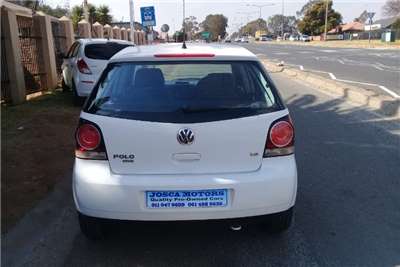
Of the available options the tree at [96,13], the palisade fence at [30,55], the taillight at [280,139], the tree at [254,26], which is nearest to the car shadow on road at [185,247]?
the taillight at [280,139]

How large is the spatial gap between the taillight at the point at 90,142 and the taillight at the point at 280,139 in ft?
3.94

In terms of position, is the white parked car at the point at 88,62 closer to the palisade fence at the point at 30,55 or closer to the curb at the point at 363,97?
the palisade fence at the point at 30,55

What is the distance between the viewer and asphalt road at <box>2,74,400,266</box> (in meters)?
3.59

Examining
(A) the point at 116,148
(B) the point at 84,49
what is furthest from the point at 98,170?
(B) the point at 84,49

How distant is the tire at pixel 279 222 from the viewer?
3559 mm

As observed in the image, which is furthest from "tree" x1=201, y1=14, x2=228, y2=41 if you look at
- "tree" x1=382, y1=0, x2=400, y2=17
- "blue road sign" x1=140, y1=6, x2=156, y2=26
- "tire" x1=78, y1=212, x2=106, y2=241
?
"tire" x1=78, y1=212, x2=106, y2=241

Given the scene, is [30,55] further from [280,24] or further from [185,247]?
[280,24]

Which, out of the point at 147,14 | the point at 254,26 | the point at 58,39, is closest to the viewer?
the point at 58,39

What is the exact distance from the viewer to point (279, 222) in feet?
12.4

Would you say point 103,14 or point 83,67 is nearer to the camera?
point 83,67

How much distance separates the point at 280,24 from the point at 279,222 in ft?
516

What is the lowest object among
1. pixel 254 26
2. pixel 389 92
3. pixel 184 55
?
pixel 254 26

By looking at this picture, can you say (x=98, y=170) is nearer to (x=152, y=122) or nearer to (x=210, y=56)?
(x=152, y=122)

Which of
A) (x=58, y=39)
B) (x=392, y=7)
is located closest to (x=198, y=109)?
(x=58, y=39)
